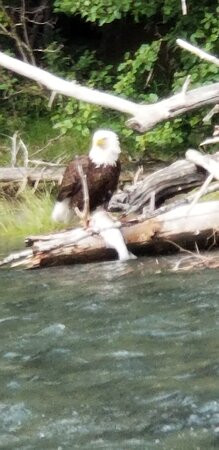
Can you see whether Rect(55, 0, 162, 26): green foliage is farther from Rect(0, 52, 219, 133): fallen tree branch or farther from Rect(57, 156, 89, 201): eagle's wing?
Rect(0, 52, 219, 133): fallen tree branch

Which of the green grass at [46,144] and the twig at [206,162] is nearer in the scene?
the twig at [206,162]

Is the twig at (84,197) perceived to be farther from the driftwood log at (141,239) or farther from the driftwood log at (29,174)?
the driftwood log at (29,174)

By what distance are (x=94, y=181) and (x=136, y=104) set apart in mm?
2555

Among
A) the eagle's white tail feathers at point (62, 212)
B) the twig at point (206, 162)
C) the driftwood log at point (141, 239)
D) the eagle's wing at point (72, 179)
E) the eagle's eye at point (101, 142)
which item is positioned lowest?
the driftwood log at point (141, 239)

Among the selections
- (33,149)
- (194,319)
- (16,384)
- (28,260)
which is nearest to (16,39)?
(33,149)

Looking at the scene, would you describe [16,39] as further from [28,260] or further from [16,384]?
[16,384]

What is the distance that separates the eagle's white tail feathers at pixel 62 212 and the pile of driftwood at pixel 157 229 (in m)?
1.22

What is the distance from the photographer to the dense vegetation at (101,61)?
12.3 meters

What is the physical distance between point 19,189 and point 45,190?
0.31 metres

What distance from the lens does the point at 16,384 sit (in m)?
5.33

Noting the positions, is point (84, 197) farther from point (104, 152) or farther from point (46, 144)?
point (46, 144)

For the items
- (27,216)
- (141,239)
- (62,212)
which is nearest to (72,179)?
(62,212)

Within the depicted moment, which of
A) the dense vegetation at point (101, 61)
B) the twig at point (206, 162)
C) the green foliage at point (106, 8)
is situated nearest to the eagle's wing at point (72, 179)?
the twig at point (206, 162)

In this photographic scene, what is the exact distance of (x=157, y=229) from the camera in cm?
862
